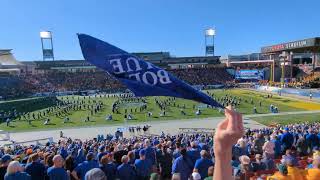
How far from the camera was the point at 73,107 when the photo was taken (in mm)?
50562

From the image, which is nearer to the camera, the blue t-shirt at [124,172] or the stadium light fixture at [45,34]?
the blue t-shirt at [124,172]

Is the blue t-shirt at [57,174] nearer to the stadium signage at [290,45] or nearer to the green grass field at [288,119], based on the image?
the green grass field at [288,119]

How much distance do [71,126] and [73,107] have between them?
46.8ft

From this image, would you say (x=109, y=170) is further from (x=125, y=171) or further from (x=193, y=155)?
(x=193, y=155)

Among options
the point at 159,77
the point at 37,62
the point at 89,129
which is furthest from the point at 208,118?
the point at 37,62

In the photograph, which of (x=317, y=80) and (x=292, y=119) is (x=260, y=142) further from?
(x=317, y=80)

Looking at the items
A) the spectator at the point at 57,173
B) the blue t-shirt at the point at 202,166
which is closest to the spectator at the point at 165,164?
the blue t-shirt at the point at 202,166

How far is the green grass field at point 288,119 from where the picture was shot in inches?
1337

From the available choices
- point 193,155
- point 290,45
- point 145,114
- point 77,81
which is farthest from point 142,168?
point 77,81

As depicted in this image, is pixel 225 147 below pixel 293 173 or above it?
above

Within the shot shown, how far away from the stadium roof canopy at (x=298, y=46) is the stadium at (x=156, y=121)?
0.17 metres

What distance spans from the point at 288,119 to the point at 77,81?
64295 mm

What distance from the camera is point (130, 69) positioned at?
5590 mm

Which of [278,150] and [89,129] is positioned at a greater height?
[278,150]
